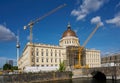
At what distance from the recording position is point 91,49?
151 metres

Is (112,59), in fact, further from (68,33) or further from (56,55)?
(56,55)

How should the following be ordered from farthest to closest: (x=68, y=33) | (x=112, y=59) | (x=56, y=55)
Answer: (x=112, y=59) → (x=68, y=33) → (x=56, y=55)

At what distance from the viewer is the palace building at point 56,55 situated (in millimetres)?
114781

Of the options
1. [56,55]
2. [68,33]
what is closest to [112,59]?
[68,33]

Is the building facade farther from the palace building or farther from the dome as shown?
the dome

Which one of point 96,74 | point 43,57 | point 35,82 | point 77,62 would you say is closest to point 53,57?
point 43,57

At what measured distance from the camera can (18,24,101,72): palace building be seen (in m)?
115

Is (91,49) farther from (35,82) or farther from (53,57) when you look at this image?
(35,82)

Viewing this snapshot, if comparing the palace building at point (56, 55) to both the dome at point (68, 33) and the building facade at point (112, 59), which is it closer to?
the dome at point (68, 33)

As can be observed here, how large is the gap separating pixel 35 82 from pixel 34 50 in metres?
37.4

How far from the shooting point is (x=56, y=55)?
12700 cm

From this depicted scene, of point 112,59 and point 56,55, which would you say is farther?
point 112,59

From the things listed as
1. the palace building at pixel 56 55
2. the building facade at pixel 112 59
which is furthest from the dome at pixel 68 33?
the building facade at pixel 112 59

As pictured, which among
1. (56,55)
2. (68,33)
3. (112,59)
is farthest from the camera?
(112,59)
